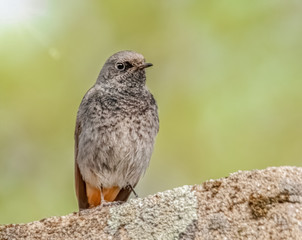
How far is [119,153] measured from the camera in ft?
21.4

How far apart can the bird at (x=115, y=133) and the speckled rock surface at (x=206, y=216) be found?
283 cm

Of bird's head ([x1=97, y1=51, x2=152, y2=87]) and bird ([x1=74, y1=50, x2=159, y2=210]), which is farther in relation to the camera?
bird's head ([x1=97, y1=51, x2=152, y2=87])

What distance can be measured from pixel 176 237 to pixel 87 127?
3549 mm

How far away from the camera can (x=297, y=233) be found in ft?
9.65

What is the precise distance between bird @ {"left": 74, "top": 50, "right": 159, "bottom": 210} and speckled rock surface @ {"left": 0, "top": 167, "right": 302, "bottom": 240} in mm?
2833

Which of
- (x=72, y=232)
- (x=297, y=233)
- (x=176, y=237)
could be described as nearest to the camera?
(x=297, y=233)

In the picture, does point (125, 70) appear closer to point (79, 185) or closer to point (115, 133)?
point (115, 133)

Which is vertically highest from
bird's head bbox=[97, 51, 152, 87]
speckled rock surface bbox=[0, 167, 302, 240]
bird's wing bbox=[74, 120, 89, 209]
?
bird's head bbox=[97, 51, 152, 87]

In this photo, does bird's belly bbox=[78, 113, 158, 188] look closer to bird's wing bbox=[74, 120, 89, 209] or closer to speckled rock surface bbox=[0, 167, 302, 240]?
bird's wing bbox=[74, 120, 89, 209]

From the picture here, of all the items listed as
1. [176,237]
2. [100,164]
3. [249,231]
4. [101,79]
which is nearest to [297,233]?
[249,231]

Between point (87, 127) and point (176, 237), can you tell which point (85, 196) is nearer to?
point (87, 127)

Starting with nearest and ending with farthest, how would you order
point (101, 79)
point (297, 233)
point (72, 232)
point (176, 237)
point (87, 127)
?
1. point (297, 233)
2. point (176, 237)
3. point (72, 232)
4. point (87, 127)
5. point (101, 79)

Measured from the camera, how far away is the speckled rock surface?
3072 millimetres

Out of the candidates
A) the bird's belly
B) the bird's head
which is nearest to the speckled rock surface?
the bird's belly
